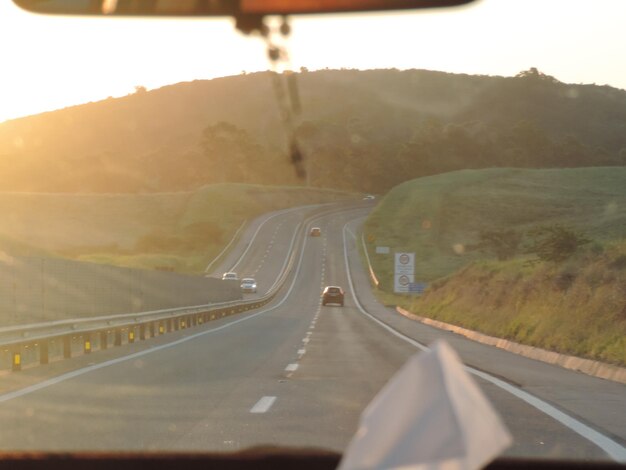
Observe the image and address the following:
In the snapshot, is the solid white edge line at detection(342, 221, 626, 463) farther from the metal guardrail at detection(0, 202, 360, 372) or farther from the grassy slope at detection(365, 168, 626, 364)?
the metal guardrail at detection(0, 202, 360, 372)

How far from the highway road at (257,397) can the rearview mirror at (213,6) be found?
5.64 m

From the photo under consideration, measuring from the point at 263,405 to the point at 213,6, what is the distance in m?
9.73

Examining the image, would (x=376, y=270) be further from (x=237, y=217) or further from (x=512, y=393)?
(x=512, y=393)

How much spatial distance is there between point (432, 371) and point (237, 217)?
15107 cm

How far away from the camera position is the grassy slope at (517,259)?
25859 millimetres

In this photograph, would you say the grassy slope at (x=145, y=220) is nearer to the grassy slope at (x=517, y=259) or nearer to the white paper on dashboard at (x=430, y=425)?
the grassy slope at (x=517, y=259)

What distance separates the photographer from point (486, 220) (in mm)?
133000

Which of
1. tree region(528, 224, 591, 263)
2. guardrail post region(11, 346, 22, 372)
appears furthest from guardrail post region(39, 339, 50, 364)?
tree region(528, 224, 591, 263)

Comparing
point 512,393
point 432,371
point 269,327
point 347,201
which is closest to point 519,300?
point 269,327

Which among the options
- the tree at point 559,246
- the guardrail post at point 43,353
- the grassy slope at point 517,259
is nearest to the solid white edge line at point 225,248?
the grassy slope at point 517,259

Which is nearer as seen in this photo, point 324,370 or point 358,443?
point 358,443

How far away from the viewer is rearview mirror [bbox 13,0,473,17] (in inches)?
212

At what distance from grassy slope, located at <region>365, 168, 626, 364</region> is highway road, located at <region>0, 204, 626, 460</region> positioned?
171cm

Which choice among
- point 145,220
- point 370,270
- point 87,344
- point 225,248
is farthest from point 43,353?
point 145,220
